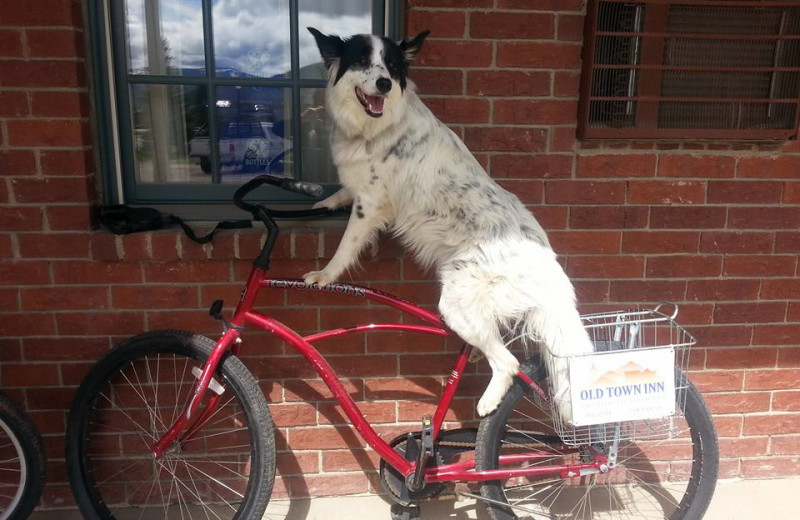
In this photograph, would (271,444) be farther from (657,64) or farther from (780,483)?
(780,483)

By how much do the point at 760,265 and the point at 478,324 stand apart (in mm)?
1561

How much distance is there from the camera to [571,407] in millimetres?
2096

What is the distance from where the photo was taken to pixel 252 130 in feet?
9.09

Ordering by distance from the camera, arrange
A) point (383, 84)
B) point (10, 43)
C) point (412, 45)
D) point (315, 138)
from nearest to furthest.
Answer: point (383, 84) < point (412, 45) < point (10, 43) < point (315, 138)

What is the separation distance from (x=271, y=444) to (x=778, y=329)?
2.43 metres

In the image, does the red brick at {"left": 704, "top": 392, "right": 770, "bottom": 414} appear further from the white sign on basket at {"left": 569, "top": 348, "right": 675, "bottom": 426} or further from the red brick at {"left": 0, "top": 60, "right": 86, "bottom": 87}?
the red brick at {"left": 0, "top": 60, "right": 86, "bottom": 87}

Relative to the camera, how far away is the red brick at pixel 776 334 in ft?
9.22

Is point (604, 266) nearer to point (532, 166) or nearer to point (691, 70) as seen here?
point (532, 166)

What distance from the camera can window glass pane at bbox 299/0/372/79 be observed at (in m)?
2.74

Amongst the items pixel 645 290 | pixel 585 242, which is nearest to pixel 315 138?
pixel 585 242

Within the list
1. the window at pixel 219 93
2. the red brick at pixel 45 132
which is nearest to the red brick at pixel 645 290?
the window at pixel 219 93

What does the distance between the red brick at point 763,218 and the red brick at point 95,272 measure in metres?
2.69

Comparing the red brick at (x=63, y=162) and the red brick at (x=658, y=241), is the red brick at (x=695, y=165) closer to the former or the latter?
the red brick at (x=658, y=241)

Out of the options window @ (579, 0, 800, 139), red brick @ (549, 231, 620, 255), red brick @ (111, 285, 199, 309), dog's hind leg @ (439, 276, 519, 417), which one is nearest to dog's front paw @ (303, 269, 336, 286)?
dog's hind leg @ (439, 276, 519, 417)
